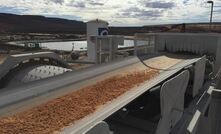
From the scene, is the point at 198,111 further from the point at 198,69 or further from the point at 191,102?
the point at 198,69

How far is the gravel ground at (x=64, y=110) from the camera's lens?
321cm

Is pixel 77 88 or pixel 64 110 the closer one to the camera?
pixel 64 110

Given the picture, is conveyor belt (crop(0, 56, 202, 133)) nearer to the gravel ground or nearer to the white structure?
the gravel ground

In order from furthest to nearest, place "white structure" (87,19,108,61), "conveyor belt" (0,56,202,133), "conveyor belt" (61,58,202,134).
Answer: "white structure" (87,19,108,61)
"conveyor belt" (0,56,202,133)
"conveyor belt" (61,58,202,134)

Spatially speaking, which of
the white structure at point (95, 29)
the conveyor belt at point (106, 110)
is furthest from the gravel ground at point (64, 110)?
the white structure at point (95, 29)

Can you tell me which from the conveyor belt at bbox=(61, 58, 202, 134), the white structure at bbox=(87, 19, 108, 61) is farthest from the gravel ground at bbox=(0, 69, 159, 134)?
the white structure at bbox=(87, 19, 108, 61)

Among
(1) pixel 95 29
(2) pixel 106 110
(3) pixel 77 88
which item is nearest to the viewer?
(2) pixel 106 110

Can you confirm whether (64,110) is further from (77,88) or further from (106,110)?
(77,88)

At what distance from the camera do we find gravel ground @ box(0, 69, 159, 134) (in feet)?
10.5

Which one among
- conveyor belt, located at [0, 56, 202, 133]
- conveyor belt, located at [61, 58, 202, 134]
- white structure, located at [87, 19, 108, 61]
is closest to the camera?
conveyor belt, located at [61, 58, 202, 134]

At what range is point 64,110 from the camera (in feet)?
12.6

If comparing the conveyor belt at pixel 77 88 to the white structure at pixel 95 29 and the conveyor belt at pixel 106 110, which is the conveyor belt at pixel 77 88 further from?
the white structure at pixel 95 29

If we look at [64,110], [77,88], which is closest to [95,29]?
[77,88]

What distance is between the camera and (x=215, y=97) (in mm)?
3973
